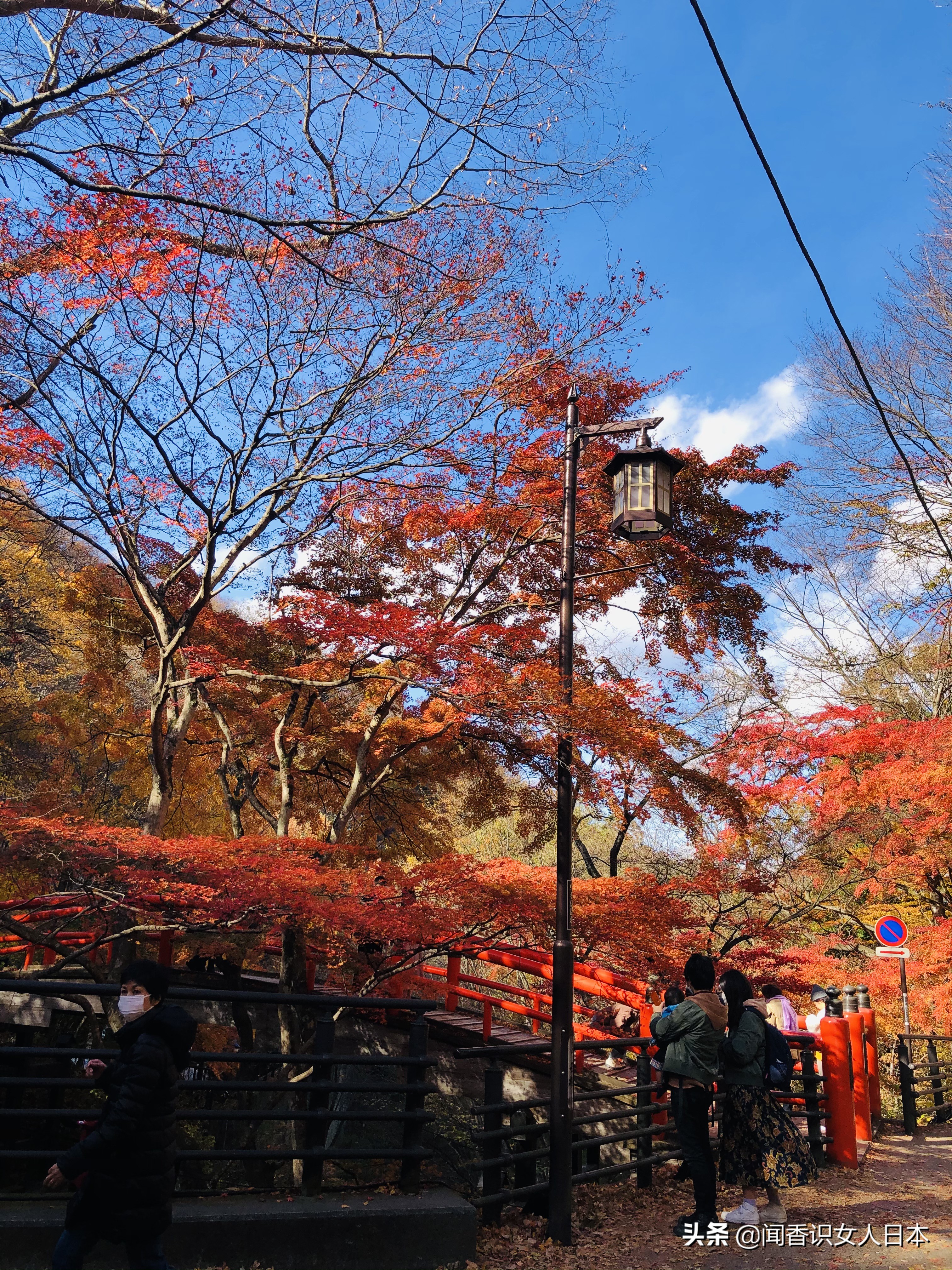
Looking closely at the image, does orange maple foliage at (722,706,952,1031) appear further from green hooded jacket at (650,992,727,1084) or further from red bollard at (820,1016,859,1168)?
green hooded jacket at (650,992,727,1084)

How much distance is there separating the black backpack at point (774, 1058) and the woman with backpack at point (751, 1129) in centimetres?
2

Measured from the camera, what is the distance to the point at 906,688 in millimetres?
20875

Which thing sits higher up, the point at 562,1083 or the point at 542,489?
the point at 542,489

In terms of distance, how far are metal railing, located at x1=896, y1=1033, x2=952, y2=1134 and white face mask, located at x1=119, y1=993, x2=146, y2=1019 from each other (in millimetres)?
11757

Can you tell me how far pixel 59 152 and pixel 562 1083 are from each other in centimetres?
744

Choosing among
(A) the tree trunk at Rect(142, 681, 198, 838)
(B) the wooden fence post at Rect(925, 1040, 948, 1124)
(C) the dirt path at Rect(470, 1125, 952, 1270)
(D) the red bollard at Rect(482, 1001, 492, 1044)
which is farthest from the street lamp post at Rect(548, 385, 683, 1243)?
(B) the wooden fence post at Rect(925, 1040, 948, 1124)

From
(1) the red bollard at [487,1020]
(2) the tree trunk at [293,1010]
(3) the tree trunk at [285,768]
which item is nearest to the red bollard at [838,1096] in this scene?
(1) the red bollard at [487,1020]

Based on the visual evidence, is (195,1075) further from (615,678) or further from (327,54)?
(327,54)

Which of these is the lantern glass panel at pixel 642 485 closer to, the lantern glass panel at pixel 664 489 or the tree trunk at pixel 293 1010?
the lantern glass panel at pixel 664 489

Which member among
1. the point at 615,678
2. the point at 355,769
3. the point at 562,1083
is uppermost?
the point at 615,678

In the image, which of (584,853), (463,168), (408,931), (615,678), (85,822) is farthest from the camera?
(584,853)

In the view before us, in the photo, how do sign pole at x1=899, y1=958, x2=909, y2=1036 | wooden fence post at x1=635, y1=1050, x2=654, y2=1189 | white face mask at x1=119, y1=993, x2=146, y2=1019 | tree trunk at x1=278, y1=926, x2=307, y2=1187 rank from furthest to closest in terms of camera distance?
1. sign pole at x1=899, y1=958, x2=909, y2=1036
2. tree trunk at x1=278, y1=926, x2=307, y2=1187
3. wooden fence post at x1=635, y1=1050, x2=654, y2=1189
4. white face mask at x1=119, y1=993, x2=146, y2=1019

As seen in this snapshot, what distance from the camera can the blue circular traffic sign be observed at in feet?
40.2

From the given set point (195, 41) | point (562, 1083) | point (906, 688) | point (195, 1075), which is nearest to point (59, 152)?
point (195, 41)
